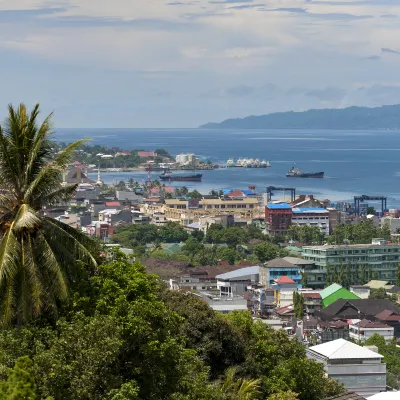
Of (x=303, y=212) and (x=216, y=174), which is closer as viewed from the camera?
(x=303, y=212)

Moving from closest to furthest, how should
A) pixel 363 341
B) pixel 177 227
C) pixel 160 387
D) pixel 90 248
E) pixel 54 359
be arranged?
pixel 54 359 → pixel 160 387 → pixel 90 248 → pixel 363 341 → pixel 177 227

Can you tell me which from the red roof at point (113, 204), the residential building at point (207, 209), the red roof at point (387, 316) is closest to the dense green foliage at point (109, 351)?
the red roof at point (387, 316)

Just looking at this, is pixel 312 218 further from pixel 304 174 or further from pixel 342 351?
pixel 304 174

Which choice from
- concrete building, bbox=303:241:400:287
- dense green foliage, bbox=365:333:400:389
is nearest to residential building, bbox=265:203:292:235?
concrete building, bbox=303:241:400:287

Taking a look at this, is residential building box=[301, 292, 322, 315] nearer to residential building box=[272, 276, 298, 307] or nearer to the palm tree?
residential building box=[272, 276, 298, 307]

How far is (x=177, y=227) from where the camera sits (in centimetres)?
7106

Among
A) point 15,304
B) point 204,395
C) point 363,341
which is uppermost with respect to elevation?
point 15,304

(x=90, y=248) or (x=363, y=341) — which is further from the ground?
(x=90, y=248)

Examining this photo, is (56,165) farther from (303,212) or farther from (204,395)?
(303,212)

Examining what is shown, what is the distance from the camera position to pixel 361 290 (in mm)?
46688

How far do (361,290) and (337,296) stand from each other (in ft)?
11.8

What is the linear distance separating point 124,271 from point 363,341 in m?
23.4

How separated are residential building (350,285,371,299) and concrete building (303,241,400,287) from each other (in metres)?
2.96

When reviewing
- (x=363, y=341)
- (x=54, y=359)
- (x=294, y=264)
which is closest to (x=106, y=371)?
(x=54, y=359)
